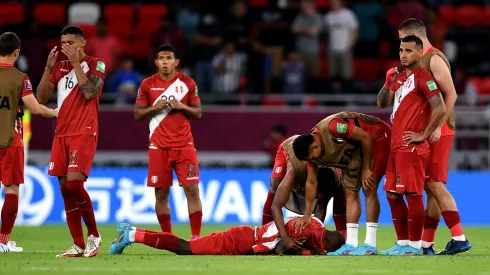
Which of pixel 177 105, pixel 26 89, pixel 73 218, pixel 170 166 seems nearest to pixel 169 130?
pixel 177 105

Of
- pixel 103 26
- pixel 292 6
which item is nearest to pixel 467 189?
pixel 292 6

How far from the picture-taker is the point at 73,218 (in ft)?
42.8

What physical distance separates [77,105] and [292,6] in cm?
1345

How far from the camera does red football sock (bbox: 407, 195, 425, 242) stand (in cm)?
1286

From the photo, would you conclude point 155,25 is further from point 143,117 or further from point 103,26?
point 143,117

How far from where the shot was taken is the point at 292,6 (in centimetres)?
2589

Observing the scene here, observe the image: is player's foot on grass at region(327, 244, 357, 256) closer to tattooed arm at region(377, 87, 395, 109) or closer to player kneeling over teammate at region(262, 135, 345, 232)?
player kneeling over teammate at region(262, 135, 345, 232)

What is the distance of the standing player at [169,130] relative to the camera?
14977 millimetres

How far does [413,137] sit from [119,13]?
1532 cm

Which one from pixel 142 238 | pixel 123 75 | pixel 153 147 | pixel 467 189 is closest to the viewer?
pixel 142 238

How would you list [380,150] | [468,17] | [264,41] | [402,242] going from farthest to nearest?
1. [468,17]
2. [264,41]
3. [380,150]
4. [402,242]

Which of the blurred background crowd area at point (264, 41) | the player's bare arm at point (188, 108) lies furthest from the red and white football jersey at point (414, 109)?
the blurred background crowd area at point (264, 41)

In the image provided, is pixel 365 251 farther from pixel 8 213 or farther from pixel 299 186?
pixel 8 213

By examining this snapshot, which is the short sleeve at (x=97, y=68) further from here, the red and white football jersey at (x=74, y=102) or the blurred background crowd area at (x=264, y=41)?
the blurred background crowd area at (x=264, y=41)
